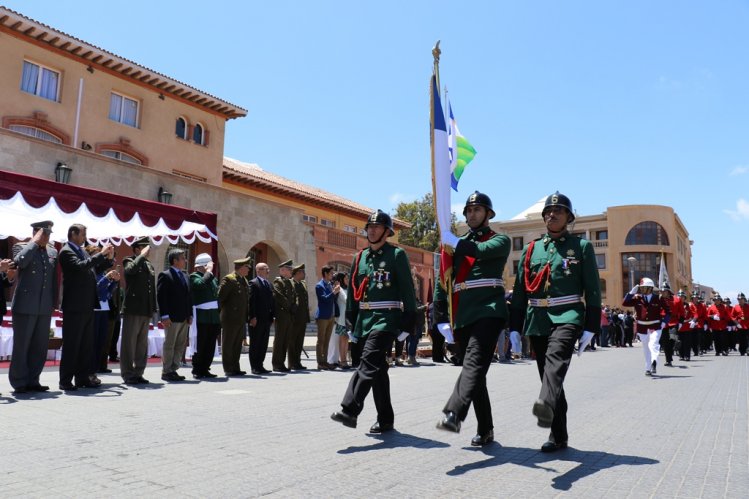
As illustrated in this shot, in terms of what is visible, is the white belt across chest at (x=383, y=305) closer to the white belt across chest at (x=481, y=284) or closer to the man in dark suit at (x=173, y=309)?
the white belt across chest at (x=481, y=284)

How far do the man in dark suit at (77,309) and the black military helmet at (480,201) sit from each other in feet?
16.5

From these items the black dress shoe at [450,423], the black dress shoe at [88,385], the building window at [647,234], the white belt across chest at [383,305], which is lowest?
the black dress shoe at [88,385]

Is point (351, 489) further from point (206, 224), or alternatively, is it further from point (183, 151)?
point (183, 151)

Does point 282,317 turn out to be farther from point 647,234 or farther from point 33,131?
point 647,234

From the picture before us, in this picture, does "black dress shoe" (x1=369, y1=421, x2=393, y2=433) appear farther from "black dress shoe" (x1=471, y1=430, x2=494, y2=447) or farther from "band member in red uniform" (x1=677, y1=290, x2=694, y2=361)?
"band member in red uniform" (x1=677, y1=290, x2=694, y2=361)

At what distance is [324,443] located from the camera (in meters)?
5.04

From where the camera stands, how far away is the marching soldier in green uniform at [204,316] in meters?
10.4

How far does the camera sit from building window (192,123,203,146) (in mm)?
30000

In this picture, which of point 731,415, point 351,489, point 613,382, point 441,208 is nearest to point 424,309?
point 613,382

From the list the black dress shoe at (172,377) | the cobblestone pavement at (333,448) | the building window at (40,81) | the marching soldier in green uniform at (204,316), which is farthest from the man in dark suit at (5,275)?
the building window at (40,81)

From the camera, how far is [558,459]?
15.1 feet

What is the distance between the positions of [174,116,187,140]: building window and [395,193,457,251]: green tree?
24974mm

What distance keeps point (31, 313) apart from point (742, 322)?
21971mm

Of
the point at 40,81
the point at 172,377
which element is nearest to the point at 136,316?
the point at 172,377
